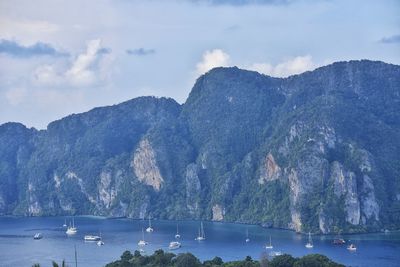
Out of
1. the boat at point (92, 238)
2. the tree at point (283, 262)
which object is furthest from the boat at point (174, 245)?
the tree at point (283, 262)

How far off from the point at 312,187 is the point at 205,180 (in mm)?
42766

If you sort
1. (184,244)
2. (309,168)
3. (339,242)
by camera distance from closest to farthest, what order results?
(339,242)
(184,244)
(309,168)

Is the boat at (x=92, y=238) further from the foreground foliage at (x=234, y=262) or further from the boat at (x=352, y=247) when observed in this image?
the foreground foliage at (x=234, y=262)

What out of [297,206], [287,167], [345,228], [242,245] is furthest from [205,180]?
[242,245]

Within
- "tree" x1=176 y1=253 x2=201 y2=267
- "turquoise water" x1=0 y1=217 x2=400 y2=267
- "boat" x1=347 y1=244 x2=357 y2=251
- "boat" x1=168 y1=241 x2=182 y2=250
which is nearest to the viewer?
"tree" x1=176 y1=253 x2=201 y2=267

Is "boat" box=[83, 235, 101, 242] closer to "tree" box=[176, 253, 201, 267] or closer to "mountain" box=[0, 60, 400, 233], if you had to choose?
"mountain" box=[0, 60, 400, 233]

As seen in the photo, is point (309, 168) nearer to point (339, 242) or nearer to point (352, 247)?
point (339, 242)

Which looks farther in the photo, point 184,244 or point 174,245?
point 184,244

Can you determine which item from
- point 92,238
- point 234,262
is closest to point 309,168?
point 92,238

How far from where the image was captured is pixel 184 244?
13050cm

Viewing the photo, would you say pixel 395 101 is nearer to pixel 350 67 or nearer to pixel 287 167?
pixel 350 67

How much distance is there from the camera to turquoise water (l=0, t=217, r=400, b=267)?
114000mm

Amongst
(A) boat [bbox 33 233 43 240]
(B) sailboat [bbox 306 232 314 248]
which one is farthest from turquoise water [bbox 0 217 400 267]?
(A) boat [bbox 33 233 43 240]

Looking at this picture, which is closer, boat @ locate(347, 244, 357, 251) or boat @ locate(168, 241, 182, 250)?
boat @ locate(347, 244, 357, 251)
